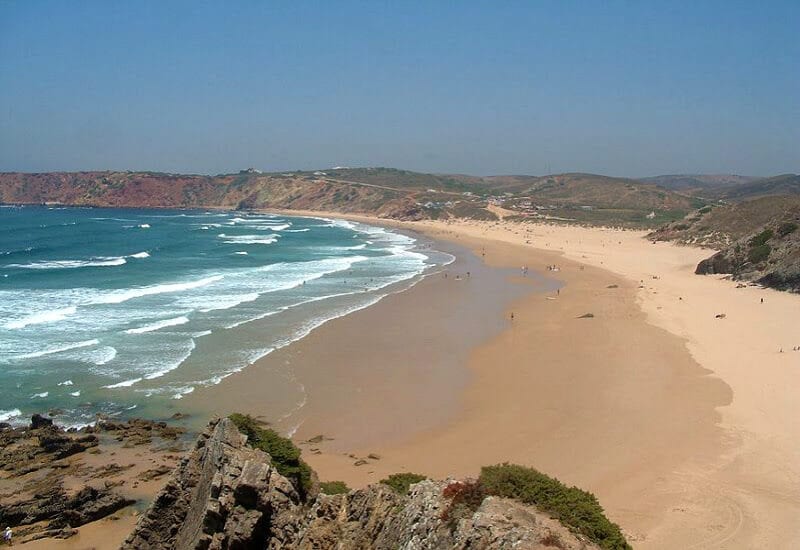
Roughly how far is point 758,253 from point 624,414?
104 feet

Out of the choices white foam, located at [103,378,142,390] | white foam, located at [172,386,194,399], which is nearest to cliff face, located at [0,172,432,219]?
white foam, located at [103,378,142,390]

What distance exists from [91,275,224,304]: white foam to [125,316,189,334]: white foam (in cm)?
713

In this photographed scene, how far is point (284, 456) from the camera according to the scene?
33.8 ft

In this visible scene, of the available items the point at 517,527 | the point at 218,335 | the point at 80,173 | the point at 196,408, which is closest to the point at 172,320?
the point at 218,335

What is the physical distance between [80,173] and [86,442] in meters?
168

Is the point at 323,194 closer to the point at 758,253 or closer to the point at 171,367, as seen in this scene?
the point at 758,253

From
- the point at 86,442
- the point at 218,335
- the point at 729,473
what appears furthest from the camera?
the point at 218,335

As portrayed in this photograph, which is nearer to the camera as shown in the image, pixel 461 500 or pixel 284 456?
pixel 461 500

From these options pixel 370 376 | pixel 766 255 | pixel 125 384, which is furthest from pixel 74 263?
pixel 766 255

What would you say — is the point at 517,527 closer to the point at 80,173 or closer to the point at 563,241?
the point at 563,241

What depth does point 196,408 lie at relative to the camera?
815 inches

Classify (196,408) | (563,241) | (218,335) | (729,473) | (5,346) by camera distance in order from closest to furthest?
(729,473) → (196,408) → (5,346) → (218,335) → (563,241)

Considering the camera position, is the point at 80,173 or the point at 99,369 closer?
the point at 99,369

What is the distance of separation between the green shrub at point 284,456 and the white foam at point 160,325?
2141 centimetres
